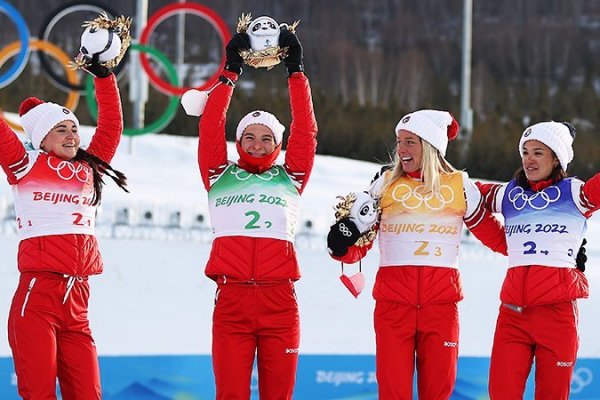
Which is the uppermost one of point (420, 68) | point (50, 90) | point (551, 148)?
point (420, 68)

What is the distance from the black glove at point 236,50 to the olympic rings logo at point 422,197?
817 millimetres

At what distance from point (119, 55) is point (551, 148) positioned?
5.94ft

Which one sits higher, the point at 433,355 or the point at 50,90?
the point at 50,90

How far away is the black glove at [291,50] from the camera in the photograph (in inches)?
193

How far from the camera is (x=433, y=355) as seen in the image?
15.7 feet

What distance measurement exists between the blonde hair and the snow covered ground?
2.21 metres

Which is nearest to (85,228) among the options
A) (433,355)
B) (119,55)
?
(119,55)

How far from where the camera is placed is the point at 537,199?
4.98 meters

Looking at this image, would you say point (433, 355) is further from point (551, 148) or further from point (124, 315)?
point (124, 315)

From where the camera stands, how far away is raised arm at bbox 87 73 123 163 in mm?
5074

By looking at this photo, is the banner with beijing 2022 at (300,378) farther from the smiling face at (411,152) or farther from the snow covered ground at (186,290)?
the smiling face at (411,152)

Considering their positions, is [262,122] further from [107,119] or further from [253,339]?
[253,339]

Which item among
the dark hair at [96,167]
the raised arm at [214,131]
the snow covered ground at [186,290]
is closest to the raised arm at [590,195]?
the raised arm at [214,131]

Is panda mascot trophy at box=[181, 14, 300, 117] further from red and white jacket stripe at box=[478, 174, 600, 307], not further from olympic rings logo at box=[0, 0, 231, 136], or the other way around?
olympic rings logo at box=[0, 0, 231, 136]
